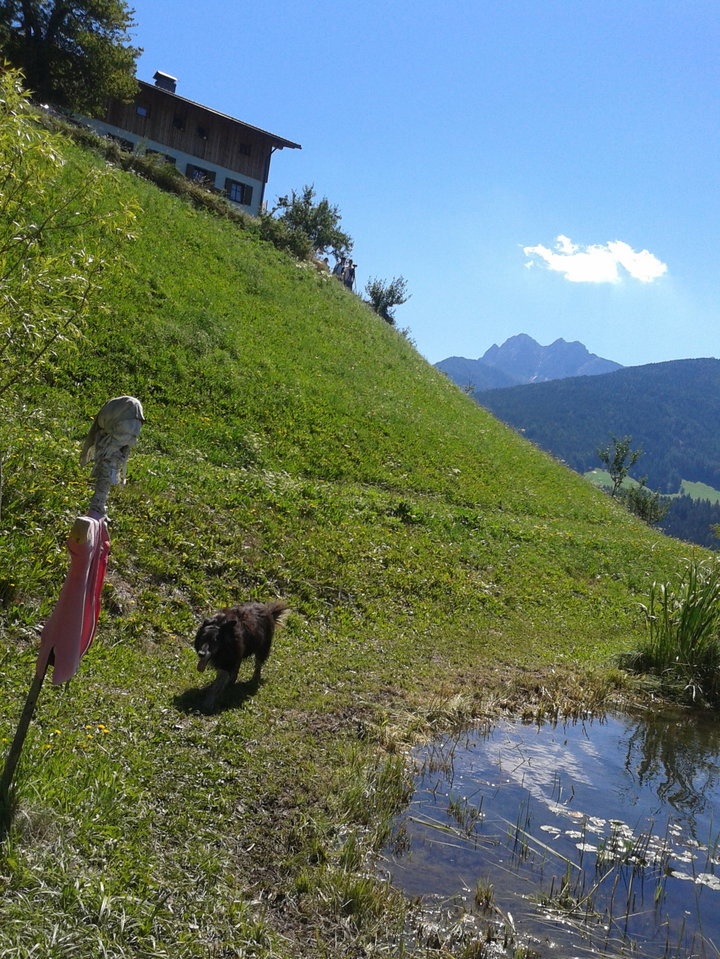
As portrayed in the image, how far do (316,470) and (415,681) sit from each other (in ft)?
37.6

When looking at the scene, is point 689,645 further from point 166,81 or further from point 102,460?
point 166,81

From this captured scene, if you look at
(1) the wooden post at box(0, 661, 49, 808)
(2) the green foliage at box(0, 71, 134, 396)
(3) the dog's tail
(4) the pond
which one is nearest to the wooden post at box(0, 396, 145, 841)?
(1) the wooden post at box(0, 661, 49, 808)

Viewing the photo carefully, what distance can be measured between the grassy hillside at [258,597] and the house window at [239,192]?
28025 millimetres

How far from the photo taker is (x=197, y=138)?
5519 cm

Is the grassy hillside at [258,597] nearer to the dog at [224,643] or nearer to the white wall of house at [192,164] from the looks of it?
the dog at [224,643]

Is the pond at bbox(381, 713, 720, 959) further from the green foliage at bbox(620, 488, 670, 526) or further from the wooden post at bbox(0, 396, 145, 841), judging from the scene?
the green foliage at bbox(620, 488, 670, 526)

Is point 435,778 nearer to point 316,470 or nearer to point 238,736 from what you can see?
point 238,736

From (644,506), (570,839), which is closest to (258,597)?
(570,839)

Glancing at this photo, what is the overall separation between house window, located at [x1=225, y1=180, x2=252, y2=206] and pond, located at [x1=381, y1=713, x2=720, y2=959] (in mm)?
54525

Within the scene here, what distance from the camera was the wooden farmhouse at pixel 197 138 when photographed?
5138cm

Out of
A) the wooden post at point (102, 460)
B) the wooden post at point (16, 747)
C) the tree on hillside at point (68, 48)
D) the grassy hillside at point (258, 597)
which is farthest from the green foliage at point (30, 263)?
the tree on hillside at point (68, 48)

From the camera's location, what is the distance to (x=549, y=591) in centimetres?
1842

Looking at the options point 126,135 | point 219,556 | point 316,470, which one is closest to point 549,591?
point 316,470

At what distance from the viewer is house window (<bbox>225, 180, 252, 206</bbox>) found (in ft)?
186
